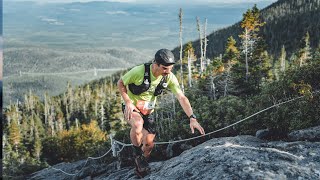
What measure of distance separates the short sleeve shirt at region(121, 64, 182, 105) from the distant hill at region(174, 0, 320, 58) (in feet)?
463

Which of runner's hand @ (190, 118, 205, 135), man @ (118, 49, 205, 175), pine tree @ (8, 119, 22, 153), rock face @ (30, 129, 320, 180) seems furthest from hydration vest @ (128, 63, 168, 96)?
pine tree @ (8, 119, 22, 153)

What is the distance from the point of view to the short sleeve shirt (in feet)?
27.5

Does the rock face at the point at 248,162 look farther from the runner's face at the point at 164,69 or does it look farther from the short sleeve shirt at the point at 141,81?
the runner's face at the point at 164,69

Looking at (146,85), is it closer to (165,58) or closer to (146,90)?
(146,90)

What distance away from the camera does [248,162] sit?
7.39m

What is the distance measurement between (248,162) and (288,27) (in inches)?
6675

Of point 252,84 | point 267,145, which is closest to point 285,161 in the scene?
point 267,145

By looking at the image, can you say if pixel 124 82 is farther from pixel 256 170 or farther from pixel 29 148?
pixel 29 148

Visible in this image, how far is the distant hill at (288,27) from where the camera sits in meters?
152

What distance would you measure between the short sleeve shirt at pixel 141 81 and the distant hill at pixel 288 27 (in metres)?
141

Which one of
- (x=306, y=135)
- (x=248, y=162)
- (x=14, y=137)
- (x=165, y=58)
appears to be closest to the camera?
(x=248, y=162)

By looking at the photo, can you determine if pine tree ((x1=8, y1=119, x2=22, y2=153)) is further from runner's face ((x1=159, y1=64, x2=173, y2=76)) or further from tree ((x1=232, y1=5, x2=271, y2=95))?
runner's face ((x1=159, y1=64, x2=173, y2=76))

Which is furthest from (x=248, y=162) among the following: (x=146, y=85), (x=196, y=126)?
(x=146, y=85)

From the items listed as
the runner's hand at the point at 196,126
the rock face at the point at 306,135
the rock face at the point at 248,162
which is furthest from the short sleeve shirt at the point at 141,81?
the rock face at the point at 306,135
